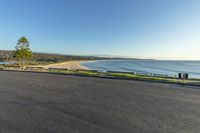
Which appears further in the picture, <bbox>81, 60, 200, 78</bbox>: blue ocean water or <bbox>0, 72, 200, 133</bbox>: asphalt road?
<bbox>81, 60, 200, 78</bbox>: blue ocean water

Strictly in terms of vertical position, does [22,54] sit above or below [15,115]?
above

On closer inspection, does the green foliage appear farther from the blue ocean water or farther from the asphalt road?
the asphalt road

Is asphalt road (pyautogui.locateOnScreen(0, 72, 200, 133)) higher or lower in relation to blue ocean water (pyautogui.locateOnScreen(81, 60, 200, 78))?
higher

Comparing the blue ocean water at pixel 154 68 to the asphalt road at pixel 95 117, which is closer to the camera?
the asphalt road at pixel 95 117

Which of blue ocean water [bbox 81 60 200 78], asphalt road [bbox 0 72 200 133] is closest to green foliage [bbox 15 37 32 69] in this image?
blue ocean water [bbox 81 60 200 78]

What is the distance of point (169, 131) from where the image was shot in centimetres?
459

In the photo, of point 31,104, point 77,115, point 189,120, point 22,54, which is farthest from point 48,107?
point 22,54

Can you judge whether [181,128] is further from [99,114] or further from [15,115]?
[15,115]

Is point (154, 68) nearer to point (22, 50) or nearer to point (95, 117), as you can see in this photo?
point (22, 50)

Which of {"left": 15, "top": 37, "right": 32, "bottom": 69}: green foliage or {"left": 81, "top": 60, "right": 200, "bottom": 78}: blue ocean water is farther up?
{"left": 15, "top": 37, "right": 32, "bottom": 69}: green foliage

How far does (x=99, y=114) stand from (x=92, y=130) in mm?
1407

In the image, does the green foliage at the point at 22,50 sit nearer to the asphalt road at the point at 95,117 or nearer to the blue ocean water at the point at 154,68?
the blue ocean water at the point at 154,68

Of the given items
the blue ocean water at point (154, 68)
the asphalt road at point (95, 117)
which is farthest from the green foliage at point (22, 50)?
the asphalt road at point (95, 117)

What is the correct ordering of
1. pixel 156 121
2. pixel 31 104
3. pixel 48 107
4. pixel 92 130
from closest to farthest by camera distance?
pixel 92 130 → pixel 156 121 → pixel 48 107 → pixel 31 104
